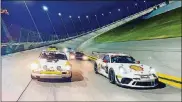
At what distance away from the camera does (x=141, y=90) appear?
28.9 ft

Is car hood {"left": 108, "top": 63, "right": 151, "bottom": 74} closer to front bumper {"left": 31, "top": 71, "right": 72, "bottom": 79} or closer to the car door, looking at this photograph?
the car door

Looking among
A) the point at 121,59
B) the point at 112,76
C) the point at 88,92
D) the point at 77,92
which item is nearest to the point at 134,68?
the point at 112,76

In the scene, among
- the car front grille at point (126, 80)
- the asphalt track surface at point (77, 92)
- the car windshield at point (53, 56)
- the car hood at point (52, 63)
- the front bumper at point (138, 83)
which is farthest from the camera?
the car windshield at point (53, 56)

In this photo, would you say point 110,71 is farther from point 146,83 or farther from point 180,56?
point 180,56

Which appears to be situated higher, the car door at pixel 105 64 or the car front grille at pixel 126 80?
the car door at pixel 105 64

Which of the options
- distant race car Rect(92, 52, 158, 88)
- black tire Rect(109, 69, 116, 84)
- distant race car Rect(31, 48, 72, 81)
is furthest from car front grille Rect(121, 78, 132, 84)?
distant race car Rect(31, 48, 72, 81)

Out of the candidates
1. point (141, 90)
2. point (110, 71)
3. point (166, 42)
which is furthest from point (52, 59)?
point (166, 42)

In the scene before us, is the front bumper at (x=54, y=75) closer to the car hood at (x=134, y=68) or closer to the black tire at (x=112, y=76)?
the black tire at (x=112, y=76)

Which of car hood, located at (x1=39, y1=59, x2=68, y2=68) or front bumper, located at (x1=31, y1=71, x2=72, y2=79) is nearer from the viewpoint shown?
front bumper, located at (x1=31, y1=71, x2=72, y2=79)

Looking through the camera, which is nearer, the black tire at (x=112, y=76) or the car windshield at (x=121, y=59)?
the black tire at (x=112, y=76)

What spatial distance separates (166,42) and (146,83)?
628 centimetres

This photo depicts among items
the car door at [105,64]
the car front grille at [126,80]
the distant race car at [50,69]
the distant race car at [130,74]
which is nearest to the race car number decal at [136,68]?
the distant race car at [130,74]

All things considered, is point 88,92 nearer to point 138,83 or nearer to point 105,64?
point 138,83

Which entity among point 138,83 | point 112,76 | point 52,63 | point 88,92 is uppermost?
point 52,63
